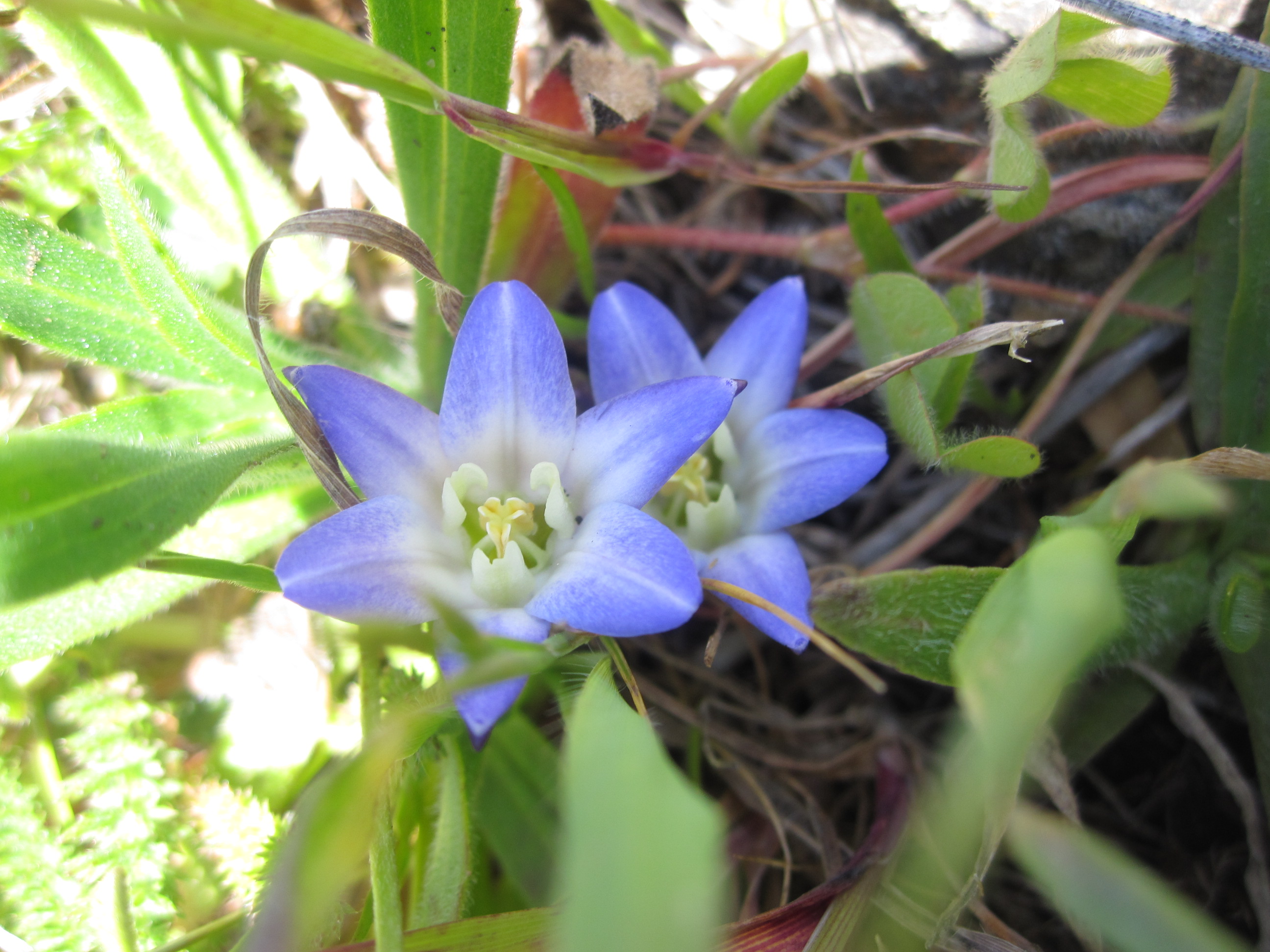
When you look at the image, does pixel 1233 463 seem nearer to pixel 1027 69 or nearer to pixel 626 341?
pixel 1027 69

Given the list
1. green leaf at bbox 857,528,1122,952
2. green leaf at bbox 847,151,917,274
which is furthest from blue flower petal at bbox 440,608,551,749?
green leaf at bbox 847,151,917,274

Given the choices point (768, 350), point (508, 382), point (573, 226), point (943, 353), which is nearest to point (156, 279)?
point (508, 382)

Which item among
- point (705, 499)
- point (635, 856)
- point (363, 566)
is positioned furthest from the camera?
point (705, 499)

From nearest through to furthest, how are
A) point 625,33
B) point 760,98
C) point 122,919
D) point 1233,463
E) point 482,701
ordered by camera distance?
point 482,701 < point 1233,463 < point 122,919 < point 760,98 < point 625,33

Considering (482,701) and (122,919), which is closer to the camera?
(482,701)

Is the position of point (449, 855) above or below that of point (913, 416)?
below

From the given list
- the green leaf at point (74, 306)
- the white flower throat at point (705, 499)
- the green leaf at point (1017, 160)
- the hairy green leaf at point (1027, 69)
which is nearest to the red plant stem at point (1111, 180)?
the green leaf at point (1017, 160)

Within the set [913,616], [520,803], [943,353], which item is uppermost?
[943,353]
